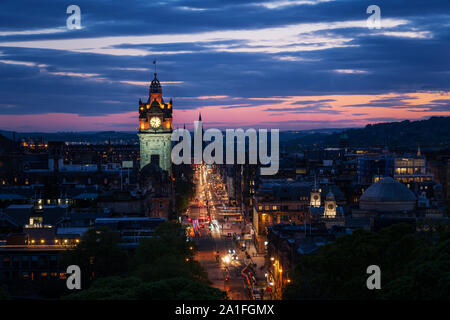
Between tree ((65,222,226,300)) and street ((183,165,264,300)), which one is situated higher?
tree ((65,222,226,300))

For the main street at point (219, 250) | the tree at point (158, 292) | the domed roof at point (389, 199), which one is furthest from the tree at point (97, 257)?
the domed roof at point (389, 199)

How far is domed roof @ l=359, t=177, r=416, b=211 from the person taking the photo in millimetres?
121062

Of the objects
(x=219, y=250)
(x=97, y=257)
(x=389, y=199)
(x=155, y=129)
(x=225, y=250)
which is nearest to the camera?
(x=97, y=257)

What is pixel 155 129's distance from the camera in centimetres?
17388

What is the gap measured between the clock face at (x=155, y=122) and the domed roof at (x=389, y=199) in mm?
62071

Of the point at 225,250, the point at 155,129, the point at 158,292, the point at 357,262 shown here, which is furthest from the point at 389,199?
the point at 158,292

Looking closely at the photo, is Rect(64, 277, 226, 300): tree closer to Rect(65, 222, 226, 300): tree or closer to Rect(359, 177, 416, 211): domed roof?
Rect(65, 222, 226, 300): tree

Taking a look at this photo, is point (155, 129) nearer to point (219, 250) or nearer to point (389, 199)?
point (219, 250)

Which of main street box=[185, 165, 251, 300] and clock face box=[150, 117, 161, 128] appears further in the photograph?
clock face box=[150, 117, 161, 128]

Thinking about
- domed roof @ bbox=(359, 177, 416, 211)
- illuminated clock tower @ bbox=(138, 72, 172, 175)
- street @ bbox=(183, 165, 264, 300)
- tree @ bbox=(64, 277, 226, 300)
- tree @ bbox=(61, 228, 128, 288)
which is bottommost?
street @ bbox=(183, 165, 264, 300)

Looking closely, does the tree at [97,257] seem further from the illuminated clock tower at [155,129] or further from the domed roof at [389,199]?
the illuminated clock tower at [155,129]

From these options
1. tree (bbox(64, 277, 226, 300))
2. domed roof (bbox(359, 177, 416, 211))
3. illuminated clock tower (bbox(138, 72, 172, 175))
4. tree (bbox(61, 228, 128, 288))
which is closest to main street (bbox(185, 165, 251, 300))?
tree (bbox(61, 228, 128, 288))

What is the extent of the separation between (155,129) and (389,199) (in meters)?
65.5
